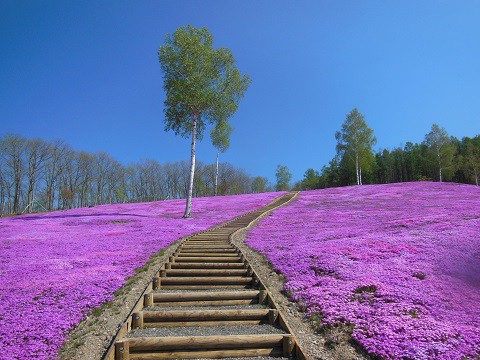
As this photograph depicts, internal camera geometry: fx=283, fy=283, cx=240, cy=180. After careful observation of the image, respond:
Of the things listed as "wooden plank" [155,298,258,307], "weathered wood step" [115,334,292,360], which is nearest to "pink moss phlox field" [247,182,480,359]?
"weathered wood step" [115,334,292,360]

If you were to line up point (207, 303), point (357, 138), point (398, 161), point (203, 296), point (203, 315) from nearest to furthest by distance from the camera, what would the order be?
point (203, 315) → point (207, 303) → point (203, 296) → point (357, 138) → point (398, 161)

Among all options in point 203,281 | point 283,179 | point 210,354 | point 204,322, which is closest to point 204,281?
point 203,281

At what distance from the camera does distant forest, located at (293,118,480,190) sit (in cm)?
6601

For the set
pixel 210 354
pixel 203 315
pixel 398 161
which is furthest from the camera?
pixel 398 161

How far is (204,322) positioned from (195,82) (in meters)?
29.3

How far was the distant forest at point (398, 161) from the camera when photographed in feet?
217

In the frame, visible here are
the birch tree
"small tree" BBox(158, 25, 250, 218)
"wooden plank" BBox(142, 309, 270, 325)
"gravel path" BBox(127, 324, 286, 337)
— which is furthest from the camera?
the birch tree

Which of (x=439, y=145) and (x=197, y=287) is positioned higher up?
(x=439, y=145)

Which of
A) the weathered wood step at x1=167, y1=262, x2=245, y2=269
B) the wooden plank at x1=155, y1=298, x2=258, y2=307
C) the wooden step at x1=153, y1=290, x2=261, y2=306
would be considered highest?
the weathered wood step at x1=167, y1=262, x2=245, y2=269

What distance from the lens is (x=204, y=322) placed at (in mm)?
7242

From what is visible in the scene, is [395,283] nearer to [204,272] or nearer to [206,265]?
[204,272]

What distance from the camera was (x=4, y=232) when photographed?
22516 mm

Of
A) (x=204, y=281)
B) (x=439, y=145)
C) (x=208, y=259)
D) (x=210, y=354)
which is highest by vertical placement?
(x=439, y=145)

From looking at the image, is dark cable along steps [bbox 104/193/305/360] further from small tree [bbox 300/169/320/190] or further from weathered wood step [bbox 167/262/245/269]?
small tree [bbox 300/169/320/190]
